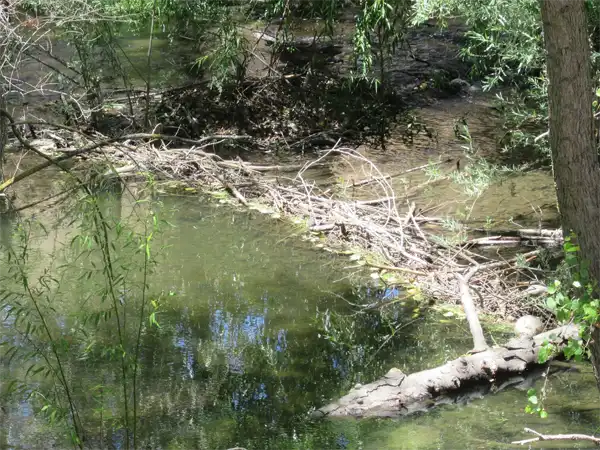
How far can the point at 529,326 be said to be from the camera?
19.0 ft

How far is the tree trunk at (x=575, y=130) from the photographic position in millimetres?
3582

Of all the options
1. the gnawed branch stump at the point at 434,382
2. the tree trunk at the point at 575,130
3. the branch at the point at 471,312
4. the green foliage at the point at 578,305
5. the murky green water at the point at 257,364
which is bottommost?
the murky green water at the point at 257,364

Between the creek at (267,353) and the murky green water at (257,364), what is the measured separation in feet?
0.04

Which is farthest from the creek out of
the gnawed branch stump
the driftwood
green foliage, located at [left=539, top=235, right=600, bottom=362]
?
green foliage, located at [left=539, top=235, right=600, bottom=362]

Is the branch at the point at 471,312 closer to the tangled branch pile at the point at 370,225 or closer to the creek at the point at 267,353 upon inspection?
the tangled branch pile at the point at 370,225

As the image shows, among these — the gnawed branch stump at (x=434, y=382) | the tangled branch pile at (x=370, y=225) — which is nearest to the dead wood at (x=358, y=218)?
the tangled branch pile at (x=370, y=225)

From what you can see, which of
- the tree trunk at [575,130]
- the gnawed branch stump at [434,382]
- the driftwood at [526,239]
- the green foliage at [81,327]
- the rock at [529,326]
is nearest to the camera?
the tree trunk at [575,130]

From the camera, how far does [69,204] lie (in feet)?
28.4

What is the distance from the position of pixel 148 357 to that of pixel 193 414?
805mm

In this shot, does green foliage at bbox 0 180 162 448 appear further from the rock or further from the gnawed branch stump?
the rock

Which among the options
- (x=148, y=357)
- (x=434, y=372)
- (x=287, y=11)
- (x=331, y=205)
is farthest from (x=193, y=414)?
(x=287, y=11)

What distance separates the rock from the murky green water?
356 millimetres

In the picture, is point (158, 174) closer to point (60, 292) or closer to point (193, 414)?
point (60, 292)

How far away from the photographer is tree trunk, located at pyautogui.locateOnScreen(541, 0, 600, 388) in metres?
3.58
